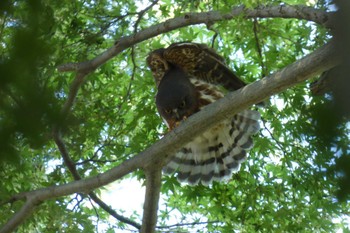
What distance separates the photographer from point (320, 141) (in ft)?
3.47

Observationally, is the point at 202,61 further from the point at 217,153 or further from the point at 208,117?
the point at 208,117

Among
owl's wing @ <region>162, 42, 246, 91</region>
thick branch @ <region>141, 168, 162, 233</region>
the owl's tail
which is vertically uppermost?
owl's wing @ <region>162, 42, 246, 91</region>

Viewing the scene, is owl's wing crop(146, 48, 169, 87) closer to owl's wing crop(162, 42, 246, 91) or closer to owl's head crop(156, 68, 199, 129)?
owl's wing crop(162, 42, 246, 91)

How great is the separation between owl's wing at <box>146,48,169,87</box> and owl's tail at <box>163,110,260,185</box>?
88 centimetres

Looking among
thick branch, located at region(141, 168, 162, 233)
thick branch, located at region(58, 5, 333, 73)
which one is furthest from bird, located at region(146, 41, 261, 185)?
thick branch, located at region(141, 168, 162, 233)

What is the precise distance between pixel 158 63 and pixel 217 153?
1.28 meters

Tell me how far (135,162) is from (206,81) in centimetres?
242

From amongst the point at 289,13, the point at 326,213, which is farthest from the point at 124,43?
the point at 326,213

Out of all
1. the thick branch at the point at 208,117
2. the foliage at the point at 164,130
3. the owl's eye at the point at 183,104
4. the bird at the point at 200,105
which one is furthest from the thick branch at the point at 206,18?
the thick branch at the point at 208,117

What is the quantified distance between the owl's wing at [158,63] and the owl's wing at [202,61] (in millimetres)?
42

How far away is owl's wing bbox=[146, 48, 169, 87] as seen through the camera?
681 centimetres

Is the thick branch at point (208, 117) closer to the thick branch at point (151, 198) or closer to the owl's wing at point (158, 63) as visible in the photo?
the thick branch at point (151, 198)

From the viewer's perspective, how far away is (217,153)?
277 inches

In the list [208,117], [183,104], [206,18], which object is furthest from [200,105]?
[208,117]
